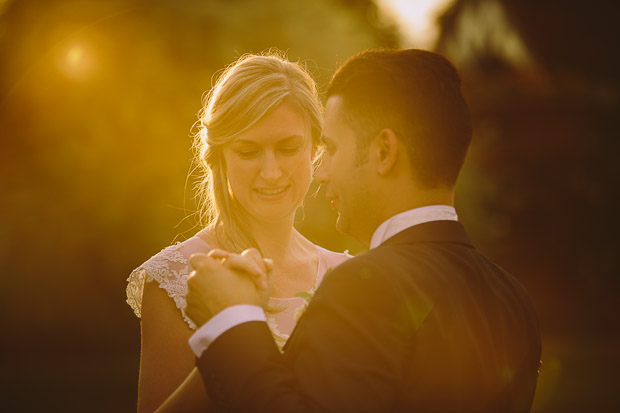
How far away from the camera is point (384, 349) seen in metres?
2.12

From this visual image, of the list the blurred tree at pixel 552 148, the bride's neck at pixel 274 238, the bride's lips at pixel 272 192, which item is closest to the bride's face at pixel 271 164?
the bride's lips at pixel 272 192

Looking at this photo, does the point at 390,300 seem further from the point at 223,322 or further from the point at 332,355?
the point at 223,322

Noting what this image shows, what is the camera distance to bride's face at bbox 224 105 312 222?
14.1ft

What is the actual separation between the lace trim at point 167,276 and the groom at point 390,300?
1546mm

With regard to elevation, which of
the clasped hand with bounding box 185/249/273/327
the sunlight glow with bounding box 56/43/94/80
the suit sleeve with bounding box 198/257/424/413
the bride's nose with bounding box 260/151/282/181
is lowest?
the suit sleeve with bounding box 198/257/424/413

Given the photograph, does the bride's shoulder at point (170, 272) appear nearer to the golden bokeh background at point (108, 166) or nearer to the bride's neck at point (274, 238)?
the bride's neck at point (274, 238)

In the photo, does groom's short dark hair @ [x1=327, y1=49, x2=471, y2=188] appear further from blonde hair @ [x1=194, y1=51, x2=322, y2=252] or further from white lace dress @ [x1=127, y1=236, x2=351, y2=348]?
blonde hair @ [x1=194, y1=51, x2=322, y2=252]

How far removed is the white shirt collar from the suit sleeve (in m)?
0.31

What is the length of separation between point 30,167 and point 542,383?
12.3m

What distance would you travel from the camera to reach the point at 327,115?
274 centimetres

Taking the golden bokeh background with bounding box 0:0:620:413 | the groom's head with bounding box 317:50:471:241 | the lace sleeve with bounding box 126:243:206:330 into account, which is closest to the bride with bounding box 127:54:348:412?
the lace sleeve with bounding box 126:243:206:330

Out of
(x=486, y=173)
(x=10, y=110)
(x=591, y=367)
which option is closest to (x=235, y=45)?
(x=10, y=110)

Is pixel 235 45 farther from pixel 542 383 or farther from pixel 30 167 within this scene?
pixel 542 383

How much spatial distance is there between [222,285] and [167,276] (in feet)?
5.91
